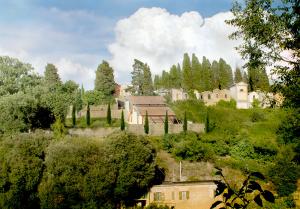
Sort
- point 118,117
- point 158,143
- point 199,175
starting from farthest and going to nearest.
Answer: point 118,117 < point 158,143 < point 199,175

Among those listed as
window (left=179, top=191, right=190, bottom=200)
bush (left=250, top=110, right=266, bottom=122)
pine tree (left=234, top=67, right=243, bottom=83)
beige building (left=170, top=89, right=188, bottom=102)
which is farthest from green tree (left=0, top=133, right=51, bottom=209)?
pine tree (left=234, top=67, right=243, bottom=83)

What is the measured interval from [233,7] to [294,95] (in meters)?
2.94

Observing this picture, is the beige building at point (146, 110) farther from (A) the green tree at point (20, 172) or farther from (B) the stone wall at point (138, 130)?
(A) the green tree at point (20, 172)

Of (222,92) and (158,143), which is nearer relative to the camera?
(158,143)

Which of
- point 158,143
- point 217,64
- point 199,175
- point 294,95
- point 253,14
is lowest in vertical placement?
point 199,175

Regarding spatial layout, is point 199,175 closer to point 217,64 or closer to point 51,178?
point 51,178

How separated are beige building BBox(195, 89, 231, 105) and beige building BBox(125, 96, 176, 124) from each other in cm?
1030

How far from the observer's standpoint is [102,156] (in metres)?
25.8

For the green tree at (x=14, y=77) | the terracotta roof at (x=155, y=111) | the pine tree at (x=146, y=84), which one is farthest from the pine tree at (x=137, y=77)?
the green tree at (x=14, y=77)

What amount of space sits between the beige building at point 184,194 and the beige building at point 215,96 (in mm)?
28966

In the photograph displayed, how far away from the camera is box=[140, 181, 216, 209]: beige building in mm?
27703

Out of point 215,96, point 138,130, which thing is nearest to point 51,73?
point 138,130

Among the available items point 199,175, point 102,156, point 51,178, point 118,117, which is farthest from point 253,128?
point 51,178

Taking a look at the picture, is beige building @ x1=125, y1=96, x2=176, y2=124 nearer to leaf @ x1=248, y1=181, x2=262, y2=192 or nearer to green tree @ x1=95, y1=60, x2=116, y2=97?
green tree @ x1=95, y1=60, x2=116, y2=97
